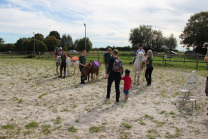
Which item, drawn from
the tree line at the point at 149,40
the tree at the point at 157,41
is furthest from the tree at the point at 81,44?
the tree at the point at 157,41

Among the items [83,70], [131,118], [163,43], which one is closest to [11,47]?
[163,43]

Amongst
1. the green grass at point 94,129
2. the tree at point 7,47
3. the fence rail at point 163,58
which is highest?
the tree at point 7,47

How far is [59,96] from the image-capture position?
6840 mm

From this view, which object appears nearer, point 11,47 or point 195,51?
point 195,51

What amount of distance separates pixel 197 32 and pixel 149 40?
1433cm

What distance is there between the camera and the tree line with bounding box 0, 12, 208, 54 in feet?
143

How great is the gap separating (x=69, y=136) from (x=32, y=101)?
3019 mm

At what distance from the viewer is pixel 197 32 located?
4475 cm

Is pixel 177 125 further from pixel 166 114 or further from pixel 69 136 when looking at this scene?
pixel 69 136

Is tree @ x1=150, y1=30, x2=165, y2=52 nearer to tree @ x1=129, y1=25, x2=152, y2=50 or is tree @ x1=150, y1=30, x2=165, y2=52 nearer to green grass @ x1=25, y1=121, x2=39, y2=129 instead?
tree @ x1=129, y1=25, x2=152, y2=50

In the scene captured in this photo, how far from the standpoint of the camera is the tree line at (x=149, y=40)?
4366cm

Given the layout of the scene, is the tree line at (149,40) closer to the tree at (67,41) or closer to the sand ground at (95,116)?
the tree at (67,41)

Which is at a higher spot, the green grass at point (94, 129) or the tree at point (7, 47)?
the tree at point (7, 47)

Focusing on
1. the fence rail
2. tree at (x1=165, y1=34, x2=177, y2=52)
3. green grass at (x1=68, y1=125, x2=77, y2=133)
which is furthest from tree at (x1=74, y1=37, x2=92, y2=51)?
green grass at (x1=68, y1=125, x2=77, y2=133)
